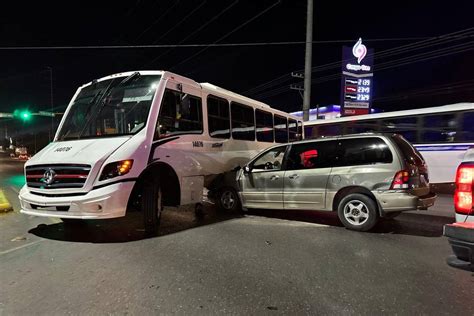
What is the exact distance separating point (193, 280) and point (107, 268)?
117 cm

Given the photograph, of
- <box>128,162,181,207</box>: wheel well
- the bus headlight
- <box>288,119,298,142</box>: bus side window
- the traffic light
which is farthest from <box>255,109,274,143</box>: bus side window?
the traffic light

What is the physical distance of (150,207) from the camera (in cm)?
616

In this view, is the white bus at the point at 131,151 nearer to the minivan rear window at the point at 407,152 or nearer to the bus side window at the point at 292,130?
the minivan rear window at the point at 407,152

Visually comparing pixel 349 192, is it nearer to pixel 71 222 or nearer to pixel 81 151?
pixel 81 151

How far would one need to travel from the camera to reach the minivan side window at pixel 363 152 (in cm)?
652

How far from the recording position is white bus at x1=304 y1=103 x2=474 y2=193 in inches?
479

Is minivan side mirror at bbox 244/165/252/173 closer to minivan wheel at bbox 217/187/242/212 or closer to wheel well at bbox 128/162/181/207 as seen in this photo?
minivan wheel at bbox 217/187/242/212

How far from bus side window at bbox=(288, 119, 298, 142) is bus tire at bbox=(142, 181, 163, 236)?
8403 mm

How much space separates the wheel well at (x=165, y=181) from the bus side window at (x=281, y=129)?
249 inches

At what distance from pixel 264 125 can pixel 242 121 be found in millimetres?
1705

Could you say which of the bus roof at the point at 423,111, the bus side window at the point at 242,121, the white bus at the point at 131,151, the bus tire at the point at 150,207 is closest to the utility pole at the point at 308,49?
the bus roof at the point at 423,111

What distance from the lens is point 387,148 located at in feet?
21.2

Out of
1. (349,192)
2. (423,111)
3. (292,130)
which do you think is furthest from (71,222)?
(423,111)

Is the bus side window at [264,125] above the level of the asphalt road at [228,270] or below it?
above
